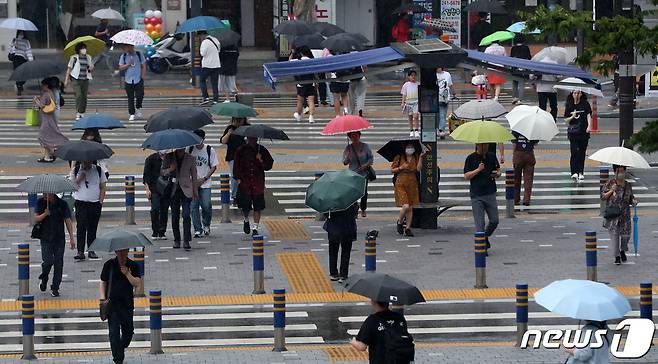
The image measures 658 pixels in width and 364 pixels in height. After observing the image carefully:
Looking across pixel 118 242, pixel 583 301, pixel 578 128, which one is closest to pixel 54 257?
pixel 118 242

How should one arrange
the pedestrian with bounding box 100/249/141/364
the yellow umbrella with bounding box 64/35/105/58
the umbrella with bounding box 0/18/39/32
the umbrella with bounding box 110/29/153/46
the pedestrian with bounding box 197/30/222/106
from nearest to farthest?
the pedestrian with bounding box 100/249/141/364, the umbrella with bounding box 110/29/153/46, the yellow umbrella with bounding box 64/35/105/58, the pedestrian with bounding box 197/30/222/106, the umbrella with bounding box 0/18/39/32

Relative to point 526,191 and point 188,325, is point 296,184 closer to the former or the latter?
point 526,191

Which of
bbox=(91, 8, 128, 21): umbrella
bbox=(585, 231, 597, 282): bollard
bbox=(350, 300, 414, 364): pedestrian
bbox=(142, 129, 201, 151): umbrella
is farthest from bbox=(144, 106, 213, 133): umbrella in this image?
bbox=(91, 8, 128, 21): umbrella

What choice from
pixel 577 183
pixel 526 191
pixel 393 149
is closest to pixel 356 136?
pixel 393 149

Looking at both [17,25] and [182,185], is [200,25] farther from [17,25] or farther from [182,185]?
[182,185]

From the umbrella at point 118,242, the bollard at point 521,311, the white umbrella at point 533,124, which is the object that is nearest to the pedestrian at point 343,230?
the bollard at point 521,311

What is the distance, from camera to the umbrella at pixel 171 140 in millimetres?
23469

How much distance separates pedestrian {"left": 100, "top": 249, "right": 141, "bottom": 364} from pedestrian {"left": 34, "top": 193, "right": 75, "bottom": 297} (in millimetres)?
4043

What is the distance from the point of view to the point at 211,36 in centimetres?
3981

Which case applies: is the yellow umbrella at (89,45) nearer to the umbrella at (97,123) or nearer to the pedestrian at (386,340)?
the umbrella at (97,123)

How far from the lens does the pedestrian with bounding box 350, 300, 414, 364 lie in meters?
13.6

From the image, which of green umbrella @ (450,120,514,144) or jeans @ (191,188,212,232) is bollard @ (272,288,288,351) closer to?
green umbrella @ (450,120,514,144)

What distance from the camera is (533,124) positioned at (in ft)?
86.0

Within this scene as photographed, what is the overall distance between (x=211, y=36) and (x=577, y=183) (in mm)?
12794
